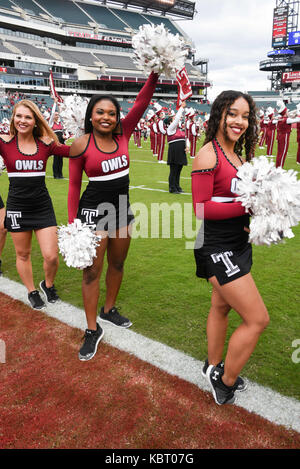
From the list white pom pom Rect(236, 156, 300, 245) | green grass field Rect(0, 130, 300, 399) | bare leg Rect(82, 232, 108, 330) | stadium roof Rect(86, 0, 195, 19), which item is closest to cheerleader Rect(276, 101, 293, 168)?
green grass field Rect(0, 130, 300, 399)

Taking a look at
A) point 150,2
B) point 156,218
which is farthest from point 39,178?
point 150,2

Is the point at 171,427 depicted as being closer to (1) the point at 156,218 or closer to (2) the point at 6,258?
(2) the point at 6,258

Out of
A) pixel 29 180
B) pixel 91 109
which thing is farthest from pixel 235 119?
pixel 29 180

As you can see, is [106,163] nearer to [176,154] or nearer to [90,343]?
[90,343]

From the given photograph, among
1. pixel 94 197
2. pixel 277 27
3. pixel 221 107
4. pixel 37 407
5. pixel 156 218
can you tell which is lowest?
pixel 37 407

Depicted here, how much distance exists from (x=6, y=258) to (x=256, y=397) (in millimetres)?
3543

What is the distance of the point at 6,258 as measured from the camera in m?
4.54

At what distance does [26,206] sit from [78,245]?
3.36 feet

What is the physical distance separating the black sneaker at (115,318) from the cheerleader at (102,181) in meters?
0.22

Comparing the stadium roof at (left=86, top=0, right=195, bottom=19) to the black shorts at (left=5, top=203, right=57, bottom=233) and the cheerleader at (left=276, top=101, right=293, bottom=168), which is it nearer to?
the cheerleader at (left=276, top=101, right=293, bottom=168)

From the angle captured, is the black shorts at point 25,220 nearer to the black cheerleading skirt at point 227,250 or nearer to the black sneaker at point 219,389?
the black cheerleading skirt at point 227,250

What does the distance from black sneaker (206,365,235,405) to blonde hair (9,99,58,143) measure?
2181 mm

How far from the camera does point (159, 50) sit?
2092 millimetres

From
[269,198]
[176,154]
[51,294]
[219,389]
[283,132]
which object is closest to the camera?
[269,198]
